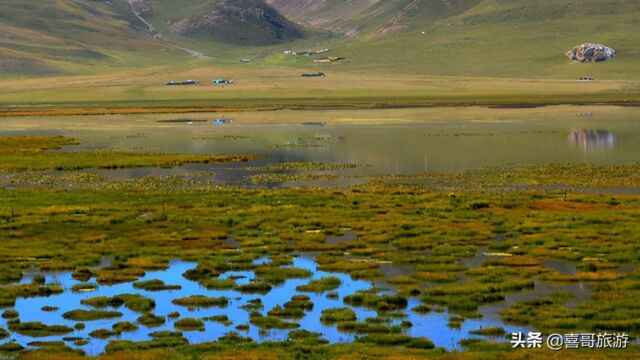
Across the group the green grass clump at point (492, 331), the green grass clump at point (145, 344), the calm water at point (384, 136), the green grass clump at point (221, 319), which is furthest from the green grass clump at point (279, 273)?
the calm water at point (384, 136)

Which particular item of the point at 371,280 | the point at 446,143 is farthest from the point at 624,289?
the point at 446,143

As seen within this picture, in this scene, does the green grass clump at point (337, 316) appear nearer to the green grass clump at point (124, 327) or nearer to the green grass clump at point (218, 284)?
the green grass clump at point (218, 284)

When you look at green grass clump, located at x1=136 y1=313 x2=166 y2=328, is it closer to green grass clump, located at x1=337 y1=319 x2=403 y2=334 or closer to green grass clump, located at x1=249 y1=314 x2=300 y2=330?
green grass clump, located at x1=249 y1=314 x2=300 y2=330

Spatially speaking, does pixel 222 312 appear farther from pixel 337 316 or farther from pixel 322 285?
pixel 322 285

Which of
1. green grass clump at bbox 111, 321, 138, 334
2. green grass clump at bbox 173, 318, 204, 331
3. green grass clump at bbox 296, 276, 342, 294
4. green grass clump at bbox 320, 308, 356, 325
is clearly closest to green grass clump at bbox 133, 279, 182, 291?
green grass clump at bbox 296, 276, 342, 294

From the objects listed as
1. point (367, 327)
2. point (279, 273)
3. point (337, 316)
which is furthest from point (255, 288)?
point (367, 327)

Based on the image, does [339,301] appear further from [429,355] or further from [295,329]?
[429,355]
